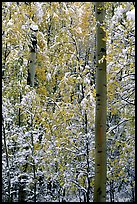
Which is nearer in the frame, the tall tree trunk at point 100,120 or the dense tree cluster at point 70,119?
the tall tree trunk at point 100,120

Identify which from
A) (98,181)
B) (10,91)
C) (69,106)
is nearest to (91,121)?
(69,106)

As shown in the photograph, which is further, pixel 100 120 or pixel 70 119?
pixel 70 119

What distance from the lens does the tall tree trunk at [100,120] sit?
168 inches

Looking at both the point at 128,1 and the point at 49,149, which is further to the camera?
the point at 49,149

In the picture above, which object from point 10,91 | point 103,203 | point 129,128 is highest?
point 10,91

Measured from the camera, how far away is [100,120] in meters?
4.41

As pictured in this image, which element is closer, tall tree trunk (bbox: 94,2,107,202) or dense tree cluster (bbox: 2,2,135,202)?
tall tree trunk (bbox: 94,2,107,202)

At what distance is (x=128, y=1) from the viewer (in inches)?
185

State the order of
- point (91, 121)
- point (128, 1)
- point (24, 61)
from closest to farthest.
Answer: point (128, 1) < point (91, 121) < point (24, 61)

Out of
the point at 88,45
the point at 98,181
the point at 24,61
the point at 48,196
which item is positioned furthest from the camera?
the point at 88,45

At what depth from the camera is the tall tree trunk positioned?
4.27m

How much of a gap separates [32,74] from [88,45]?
2.97 m

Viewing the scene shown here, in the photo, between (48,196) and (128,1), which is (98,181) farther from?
(48,196)

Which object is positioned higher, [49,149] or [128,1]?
[128,1]
